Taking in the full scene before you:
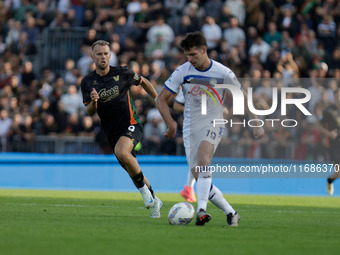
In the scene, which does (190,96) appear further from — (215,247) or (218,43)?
(218,43)

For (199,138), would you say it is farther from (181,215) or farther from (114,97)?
(114,97)

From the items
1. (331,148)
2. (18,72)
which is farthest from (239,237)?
(18,72)

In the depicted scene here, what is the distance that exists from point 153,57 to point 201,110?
1187 centimetres

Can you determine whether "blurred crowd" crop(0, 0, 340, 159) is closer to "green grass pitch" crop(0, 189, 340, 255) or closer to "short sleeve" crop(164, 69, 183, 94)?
"green grass pitch" crop(0, 189, 340, 255)

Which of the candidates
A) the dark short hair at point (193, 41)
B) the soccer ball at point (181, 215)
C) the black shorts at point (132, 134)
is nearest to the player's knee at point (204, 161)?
the soccer ball at point (181, 215)

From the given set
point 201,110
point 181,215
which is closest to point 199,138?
point 201,110

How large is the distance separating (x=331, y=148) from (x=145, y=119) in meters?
4.66

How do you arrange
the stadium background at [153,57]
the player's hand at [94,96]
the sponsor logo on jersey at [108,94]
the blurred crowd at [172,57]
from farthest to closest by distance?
the stadium background at [153,57] < the blurred crowd at [172,57] < the sponsor logo on jersey at [108,94] < the player's hand at [94,96]

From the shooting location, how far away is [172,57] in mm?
20000

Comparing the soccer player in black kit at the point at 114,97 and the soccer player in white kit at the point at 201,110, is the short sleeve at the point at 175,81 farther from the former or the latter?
the soccer player in black kit at the point at 114,97

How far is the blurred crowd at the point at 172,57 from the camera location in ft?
53.9

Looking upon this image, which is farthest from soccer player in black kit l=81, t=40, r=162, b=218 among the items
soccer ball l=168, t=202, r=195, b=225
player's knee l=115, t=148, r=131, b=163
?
soccer ball l=168, t=202, r=195, b=225

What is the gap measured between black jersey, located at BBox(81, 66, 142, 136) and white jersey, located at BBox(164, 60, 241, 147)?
5.70 ft

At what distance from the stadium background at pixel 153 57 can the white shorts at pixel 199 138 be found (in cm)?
666
